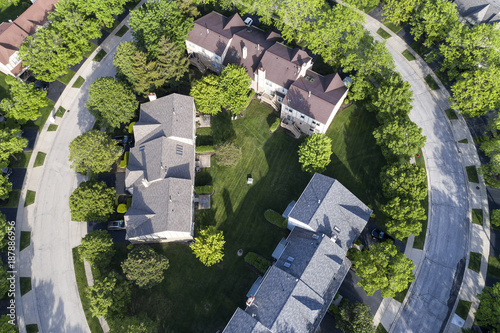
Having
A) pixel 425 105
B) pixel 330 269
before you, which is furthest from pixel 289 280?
pixel 425 105

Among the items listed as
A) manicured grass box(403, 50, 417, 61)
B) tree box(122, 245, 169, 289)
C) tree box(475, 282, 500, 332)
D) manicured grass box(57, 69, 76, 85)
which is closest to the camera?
tree box(475, 282, 500, 332)

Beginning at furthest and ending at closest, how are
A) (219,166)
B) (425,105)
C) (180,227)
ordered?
(425,105) → (219,166) → (180,227)

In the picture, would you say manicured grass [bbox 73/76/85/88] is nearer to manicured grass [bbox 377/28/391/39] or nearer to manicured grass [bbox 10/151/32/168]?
manicured grass [bbox 10/151/32/168]

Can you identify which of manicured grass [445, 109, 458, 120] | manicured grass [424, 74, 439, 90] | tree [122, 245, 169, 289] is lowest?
tree [122, 245, 169, 289]

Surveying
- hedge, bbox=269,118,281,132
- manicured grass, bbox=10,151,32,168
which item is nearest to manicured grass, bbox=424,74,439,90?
hedge, bbox=269,118,281,132

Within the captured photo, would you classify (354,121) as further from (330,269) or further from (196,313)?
(196,313)

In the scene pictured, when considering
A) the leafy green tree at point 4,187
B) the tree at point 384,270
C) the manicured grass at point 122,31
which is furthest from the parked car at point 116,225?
the manicured grass at point 122,31
